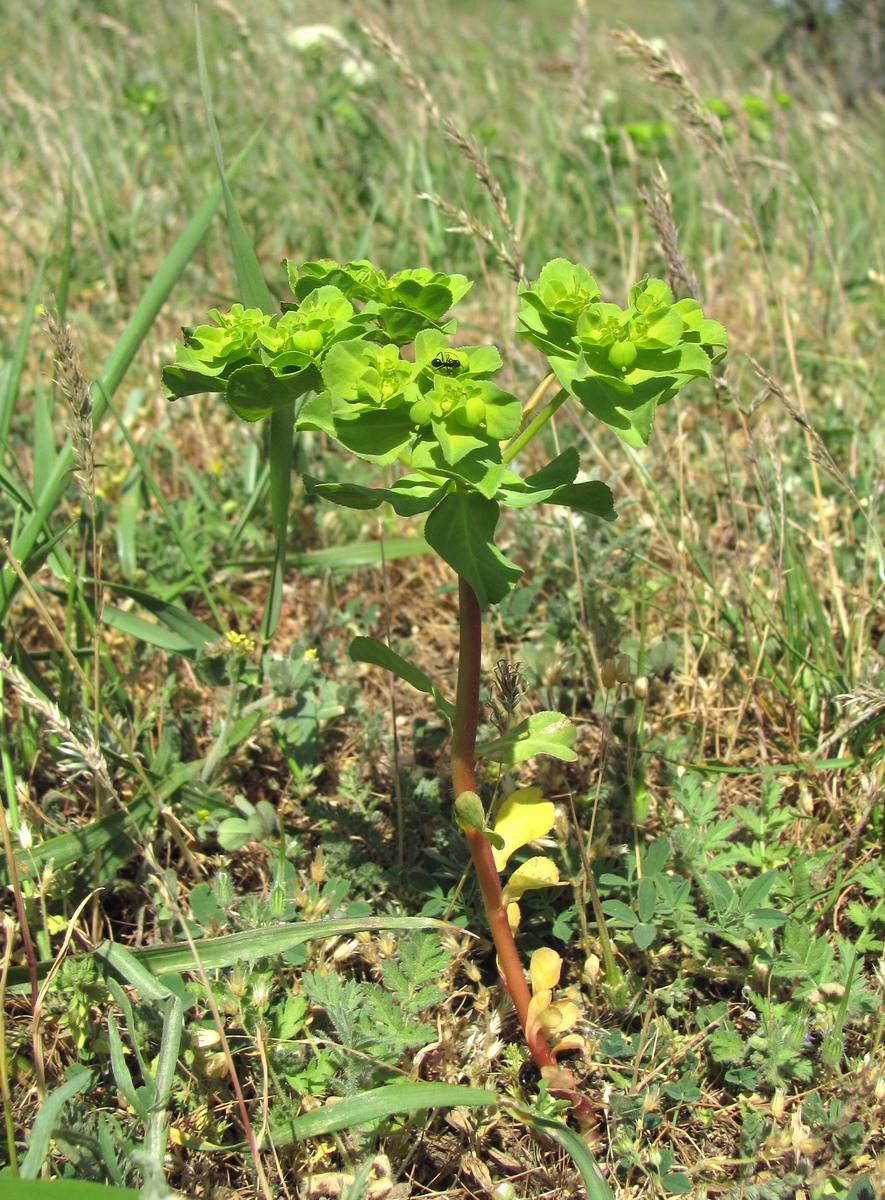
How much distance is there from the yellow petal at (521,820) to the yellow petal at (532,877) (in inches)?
1.2

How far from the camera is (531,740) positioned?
1.37m

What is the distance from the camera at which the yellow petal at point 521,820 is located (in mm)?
1465

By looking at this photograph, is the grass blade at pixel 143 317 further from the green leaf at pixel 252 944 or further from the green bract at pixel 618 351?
the green bract at pixel 618 351

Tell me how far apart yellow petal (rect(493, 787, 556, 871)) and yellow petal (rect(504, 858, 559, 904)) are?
0.10 ft

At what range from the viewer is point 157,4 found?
643 centimetres

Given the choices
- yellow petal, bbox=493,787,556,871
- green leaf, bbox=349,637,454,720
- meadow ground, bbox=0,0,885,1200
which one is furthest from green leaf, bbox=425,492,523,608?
meadow ground, bbox=0,0,885,1200

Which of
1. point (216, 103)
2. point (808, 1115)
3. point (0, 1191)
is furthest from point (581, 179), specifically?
point (0, 1191)

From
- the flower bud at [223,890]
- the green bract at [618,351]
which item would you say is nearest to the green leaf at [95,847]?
the flower bud at [223,890]

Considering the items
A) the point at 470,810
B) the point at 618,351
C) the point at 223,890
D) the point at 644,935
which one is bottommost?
the point at 223,890

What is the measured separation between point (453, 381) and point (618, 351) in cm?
19

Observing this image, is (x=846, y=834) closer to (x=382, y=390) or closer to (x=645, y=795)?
(x=645, y=795)

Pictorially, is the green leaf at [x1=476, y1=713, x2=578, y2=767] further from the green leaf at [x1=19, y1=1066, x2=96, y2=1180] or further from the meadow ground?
the green leaf at [x1=19, y1=1066, x2=96, y2=1180]

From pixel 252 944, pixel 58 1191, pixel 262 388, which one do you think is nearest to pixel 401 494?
pixel 262 388

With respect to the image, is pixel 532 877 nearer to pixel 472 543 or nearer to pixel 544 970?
pixel 544 970
